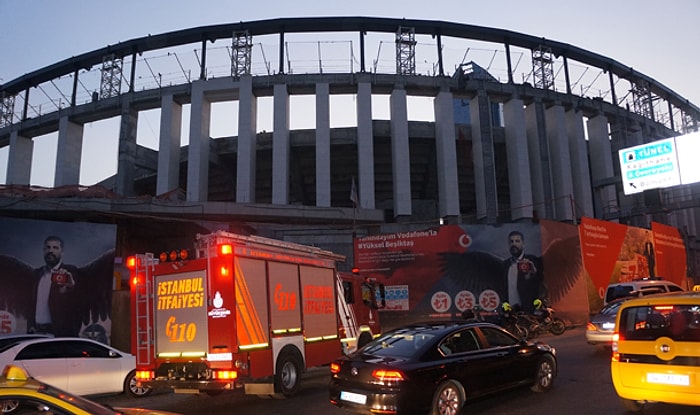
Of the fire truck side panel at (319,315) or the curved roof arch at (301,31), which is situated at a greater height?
the curved roof arch at (301,31)

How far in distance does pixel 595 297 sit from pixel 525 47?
2572 cm

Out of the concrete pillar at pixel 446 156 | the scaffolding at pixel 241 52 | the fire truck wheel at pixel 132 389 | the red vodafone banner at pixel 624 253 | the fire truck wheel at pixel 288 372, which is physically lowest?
the fire truck wheel at pixel 132 389

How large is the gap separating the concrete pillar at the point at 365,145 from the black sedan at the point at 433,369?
26.5m

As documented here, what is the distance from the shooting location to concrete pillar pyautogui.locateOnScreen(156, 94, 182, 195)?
3631 cm

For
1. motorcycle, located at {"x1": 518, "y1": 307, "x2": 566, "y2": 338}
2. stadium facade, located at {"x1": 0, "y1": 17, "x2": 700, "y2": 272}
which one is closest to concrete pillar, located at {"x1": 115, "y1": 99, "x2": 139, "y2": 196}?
stadium facade, located at {"x1": 0, "y1": 17, "x2": 700, "y2": 272}

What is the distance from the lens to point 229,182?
1766 inches

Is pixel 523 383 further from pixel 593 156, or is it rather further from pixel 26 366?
pixel 593 156

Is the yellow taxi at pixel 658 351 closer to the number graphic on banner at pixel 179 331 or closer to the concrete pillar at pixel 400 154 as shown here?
the number graphic on banner at pixel 179 331

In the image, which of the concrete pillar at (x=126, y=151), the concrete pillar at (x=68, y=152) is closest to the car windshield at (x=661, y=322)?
the concrete pillar at (x=126, y=151)

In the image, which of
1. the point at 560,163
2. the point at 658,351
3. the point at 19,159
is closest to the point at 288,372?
the point at 658,351

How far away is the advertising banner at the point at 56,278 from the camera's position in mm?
16531

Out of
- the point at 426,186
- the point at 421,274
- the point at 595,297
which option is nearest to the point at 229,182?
the point at 426,186

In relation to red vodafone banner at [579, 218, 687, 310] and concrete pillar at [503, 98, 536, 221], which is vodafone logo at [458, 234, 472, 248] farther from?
concrete pillar at [503, 98, 536, 221]

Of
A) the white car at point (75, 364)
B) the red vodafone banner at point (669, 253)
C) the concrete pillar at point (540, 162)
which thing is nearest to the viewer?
the white car at point (75, 364)
